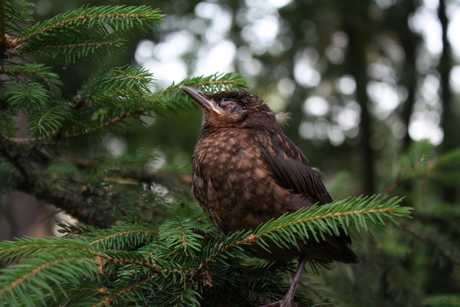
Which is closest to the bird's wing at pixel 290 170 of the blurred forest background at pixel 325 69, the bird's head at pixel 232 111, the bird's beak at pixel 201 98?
the bird's head at pixel 232 111

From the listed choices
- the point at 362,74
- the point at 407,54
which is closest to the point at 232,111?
the point at 362,74

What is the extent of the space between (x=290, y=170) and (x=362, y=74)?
15.3ft

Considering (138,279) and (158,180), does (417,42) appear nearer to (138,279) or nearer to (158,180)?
(158,180)

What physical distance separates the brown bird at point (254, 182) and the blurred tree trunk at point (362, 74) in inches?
167

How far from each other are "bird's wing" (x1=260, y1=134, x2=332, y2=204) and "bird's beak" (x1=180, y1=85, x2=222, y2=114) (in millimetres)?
415

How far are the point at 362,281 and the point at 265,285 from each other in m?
1.50

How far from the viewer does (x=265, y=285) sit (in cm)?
182

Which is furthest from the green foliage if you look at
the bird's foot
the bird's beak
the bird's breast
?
the bird's beak

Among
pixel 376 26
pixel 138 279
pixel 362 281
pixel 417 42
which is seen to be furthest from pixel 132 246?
pixel 417 42

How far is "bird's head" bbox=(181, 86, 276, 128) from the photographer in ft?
8.20

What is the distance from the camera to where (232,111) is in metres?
2.57

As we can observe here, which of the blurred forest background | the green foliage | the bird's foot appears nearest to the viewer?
the green foliage

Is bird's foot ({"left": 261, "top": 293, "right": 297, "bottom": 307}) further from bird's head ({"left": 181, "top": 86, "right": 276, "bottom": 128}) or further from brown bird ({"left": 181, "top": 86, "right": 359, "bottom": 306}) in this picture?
bird's head ({"left": 181, "top": 86, "right": 276, "bottom": 128})

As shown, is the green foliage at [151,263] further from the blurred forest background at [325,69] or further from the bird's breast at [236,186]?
the blurred forest background at [325,69]
